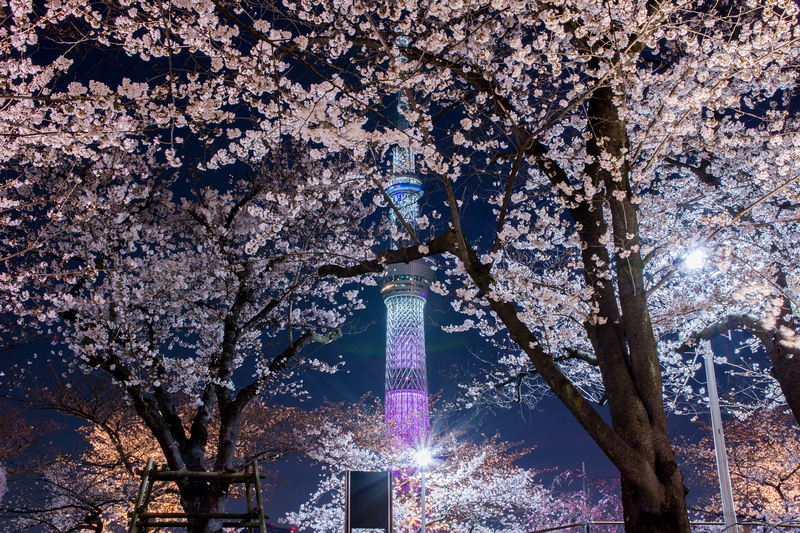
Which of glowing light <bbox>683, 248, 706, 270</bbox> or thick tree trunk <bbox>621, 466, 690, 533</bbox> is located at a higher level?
glowing light <bbox>683, 248, 706, 270</bbox>

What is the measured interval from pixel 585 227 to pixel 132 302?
23.1ft

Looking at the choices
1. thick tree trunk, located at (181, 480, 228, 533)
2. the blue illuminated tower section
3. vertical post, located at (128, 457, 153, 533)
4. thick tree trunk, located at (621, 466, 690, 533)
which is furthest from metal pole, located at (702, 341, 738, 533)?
the blue illuminated tower section

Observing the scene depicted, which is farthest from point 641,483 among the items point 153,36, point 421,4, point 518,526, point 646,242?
point 518,526

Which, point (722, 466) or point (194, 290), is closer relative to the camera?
point (722, 466)

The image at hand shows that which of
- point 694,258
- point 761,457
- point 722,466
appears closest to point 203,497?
point 722,466

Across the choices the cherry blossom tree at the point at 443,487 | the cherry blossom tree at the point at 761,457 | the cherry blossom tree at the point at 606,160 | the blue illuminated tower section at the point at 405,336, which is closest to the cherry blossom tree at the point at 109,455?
the cherry blossom tree at the point at 443,487

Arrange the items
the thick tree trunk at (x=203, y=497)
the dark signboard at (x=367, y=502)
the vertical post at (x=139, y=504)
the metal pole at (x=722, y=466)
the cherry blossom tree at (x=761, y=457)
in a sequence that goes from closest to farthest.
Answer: the vertical post at (x=139, y=504)
the dark signboard at (x=367, y=502)
the metal pole at (x=722, y=466)
the thick tree trunk at (x=203, y=497)
the cherry blossom tree at (x=761, y=457)

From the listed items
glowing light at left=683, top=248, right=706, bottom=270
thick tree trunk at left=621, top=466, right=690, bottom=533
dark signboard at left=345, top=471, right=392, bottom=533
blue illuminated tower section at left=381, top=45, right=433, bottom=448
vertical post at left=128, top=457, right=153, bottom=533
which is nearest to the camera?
thick tree trunk at left=621, top=466, right=690, bottom=533

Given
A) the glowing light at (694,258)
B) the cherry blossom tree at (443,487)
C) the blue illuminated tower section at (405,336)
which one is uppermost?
the blue illuminated tower section at (405,336)

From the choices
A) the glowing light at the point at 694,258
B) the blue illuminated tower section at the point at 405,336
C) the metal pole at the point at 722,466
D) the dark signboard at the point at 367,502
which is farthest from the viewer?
the blue illuminated tower section at the point at 405,336

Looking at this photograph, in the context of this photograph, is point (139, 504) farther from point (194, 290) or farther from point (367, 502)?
point (194, 290)

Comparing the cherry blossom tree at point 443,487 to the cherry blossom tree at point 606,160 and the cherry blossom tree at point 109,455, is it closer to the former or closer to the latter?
the cherry blossom tree at point 109,455

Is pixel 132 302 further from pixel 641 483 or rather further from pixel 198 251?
pixel 641 483

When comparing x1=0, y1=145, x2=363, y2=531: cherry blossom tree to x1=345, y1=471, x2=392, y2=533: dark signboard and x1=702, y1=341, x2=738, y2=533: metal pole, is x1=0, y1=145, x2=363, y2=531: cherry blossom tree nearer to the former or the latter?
x1=345, y1=471, x2=392, y2=533: dark signboard
